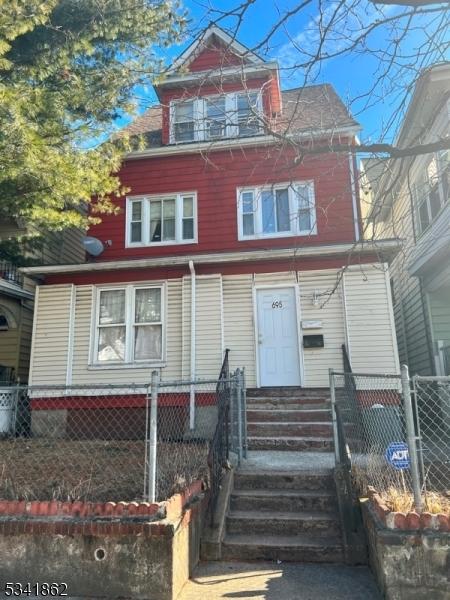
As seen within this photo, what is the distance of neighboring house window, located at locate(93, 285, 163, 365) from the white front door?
221cm

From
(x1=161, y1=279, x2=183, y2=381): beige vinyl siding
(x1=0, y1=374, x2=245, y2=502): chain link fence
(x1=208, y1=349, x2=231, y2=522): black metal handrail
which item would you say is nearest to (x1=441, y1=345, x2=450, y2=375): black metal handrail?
(x1=0, y1=374, x2=245, y2=502): chain link fence

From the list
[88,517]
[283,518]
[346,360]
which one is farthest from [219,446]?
[346,360]

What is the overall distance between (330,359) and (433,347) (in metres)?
2.73

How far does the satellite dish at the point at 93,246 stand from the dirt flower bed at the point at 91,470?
190 inches

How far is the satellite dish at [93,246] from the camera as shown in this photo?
10320 millimetres

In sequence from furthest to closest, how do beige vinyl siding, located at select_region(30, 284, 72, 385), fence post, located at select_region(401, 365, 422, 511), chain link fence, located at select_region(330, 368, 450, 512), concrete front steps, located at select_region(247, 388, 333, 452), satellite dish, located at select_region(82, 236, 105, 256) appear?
1. satellite dish, located at select_region(82, 236, 105, 256)
2. beige vinyl siding, located at select_region(30, 284, 72, 385)
3. concrete front steps, located at select_region(247, 388, 333, 452)
4. chain link fence, located at select_region(330, 368, 450, 512)
5. fence post, located at select_region(401, 365, 422, 511)

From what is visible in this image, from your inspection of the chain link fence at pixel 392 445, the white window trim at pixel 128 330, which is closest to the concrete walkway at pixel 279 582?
the chain link fence at pixel 392 445

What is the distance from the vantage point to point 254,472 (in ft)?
17.5

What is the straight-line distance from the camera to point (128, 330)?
32.0ft

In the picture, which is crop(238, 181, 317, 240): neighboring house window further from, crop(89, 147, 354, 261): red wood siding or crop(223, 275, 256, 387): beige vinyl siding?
crop(223, 275, 256, 387): beige vinyl siding

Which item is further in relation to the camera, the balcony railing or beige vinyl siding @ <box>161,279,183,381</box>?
the balcony railing

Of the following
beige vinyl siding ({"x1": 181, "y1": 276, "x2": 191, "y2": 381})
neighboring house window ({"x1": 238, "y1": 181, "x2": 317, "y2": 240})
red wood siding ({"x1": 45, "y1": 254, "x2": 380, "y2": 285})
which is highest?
neighboring house window ({"x1": 238, "y1": 181, "x2": 317, "y2": 240})

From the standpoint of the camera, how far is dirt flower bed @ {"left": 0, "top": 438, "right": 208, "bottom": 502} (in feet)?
13.8

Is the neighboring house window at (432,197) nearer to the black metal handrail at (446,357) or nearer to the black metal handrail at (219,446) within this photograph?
the black metal handrail at (446,357)
